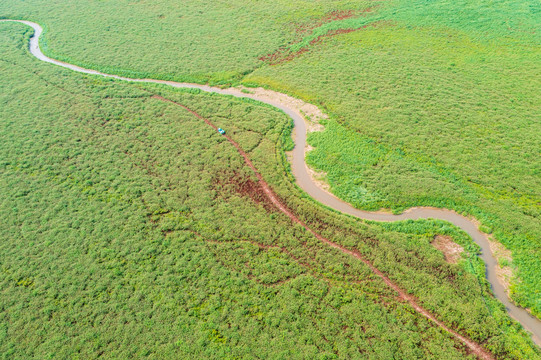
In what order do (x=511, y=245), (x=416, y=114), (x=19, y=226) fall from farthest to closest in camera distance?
(x=416, y=114)
(x=19, y=226)
(x=511, y=245)

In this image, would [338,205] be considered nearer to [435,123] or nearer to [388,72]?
[435,123]

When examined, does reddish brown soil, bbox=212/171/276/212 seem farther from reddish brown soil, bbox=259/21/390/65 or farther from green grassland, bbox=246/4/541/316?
reddish brown soil, bbox=259/21/390/65

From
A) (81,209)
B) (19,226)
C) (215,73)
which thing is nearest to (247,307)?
(81,209)

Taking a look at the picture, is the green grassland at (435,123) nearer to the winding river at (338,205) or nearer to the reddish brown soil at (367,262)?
the winding river at (338,205)

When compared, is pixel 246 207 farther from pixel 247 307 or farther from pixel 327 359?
pixel 327 359

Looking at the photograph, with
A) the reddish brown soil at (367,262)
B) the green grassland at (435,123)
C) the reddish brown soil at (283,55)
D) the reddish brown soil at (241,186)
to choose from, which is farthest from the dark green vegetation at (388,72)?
the reddish brown soil at (241,186)

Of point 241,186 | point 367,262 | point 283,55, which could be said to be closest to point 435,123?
point 367,262

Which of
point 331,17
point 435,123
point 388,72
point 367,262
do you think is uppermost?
point 331,17
